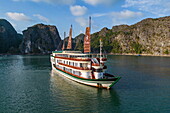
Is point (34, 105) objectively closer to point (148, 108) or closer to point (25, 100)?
point (25, 100)

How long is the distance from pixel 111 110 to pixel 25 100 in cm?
1761

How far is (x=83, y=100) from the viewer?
27766mm

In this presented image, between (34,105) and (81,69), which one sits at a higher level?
(81,69)

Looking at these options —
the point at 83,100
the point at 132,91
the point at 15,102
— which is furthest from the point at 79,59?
the point at 15,102

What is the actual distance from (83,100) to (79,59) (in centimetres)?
1338

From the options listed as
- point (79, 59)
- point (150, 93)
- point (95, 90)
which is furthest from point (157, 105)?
point (79, 59)

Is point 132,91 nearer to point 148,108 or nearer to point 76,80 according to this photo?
point 148,108

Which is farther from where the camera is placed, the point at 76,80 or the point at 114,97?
the point at 76,80

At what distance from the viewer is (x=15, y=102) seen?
26812 millimetres

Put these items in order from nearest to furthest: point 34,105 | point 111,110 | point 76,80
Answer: point 111,110 < point 34,105 < point 76,80

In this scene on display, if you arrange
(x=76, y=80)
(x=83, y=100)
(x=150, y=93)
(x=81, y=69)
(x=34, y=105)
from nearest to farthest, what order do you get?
(x=34, y=105)
(x=83, y=100)
(x=150, y=93)
(x=81, y=69)
(x=76, y=80)

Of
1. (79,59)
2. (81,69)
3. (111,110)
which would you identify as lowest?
(111,110)

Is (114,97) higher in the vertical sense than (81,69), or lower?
lower

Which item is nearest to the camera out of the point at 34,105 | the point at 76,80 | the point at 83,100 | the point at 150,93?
the point at 34,105
